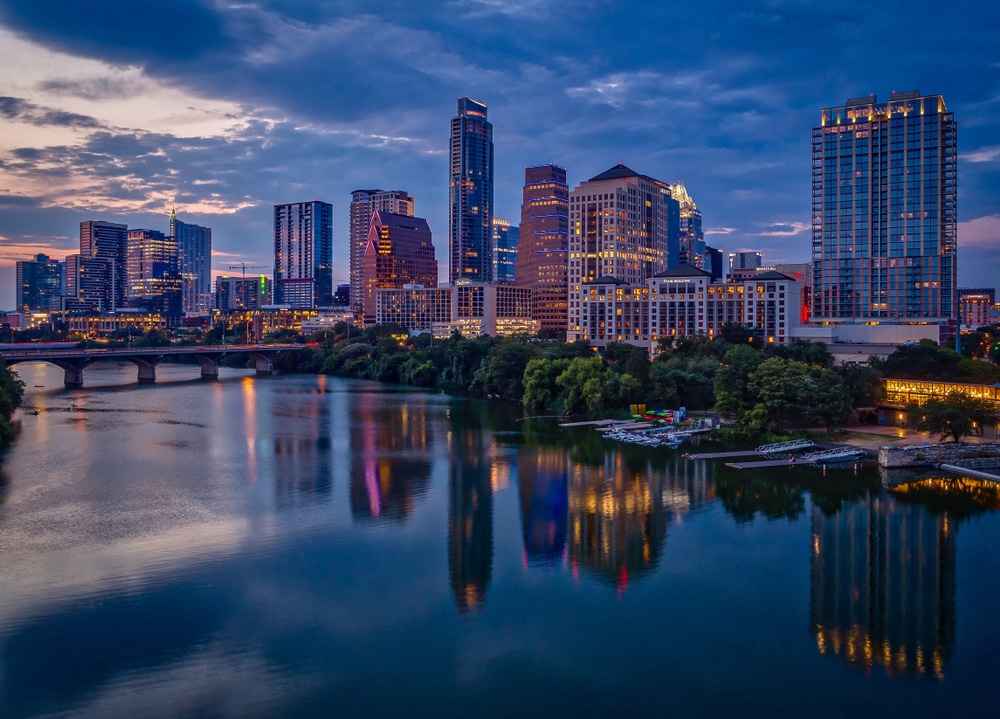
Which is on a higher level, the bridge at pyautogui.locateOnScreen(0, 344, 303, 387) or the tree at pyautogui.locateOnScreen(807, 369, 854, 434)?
the bridge at pyautogui.locateOnScreen(0, 344, 303, 387)

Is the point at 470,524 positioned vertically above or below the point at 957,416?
below

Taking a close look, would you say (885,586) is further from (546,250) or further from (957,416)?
(546,250)

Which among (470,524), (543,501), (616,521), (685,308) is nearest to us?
(470,524)

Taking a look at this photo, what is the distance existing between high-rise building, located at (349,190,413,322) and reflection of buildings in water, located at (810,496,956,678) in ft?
559

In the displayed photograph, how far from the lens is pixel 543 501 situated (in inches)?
1004

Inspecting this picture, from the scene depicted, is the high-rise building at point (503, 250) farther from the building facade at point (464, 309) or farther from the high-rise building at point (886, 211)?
the high-rise building at point (886, 211)

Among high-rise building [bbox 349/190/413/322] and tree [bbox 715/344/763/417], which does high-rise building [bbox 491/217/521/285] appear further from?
tree [bbox 715/344/763/417]

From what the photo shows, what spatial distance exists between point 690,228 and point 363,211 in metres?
83.6

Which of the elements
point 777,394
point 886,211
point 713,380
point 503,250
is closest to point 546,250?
point 886,211

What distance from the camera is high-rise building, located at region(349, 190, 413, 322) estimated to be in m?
190

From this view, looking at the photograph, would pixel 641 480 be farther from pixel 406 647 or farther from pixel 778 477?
pixel 406 647

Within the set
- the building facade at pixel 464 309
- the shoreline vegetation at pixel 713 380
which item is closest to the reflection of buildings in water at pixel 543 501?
the shoreline vegetation at pixel 713 380

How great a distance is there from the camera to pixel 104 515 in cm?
2277

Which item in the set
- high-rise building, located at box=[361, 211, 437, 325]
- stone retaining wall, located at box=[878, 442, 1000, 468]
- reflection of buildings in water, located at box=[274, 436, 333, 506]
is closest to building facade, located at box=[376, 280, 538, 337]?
high-rise building, located at box=[361, 211, 437, 325]
